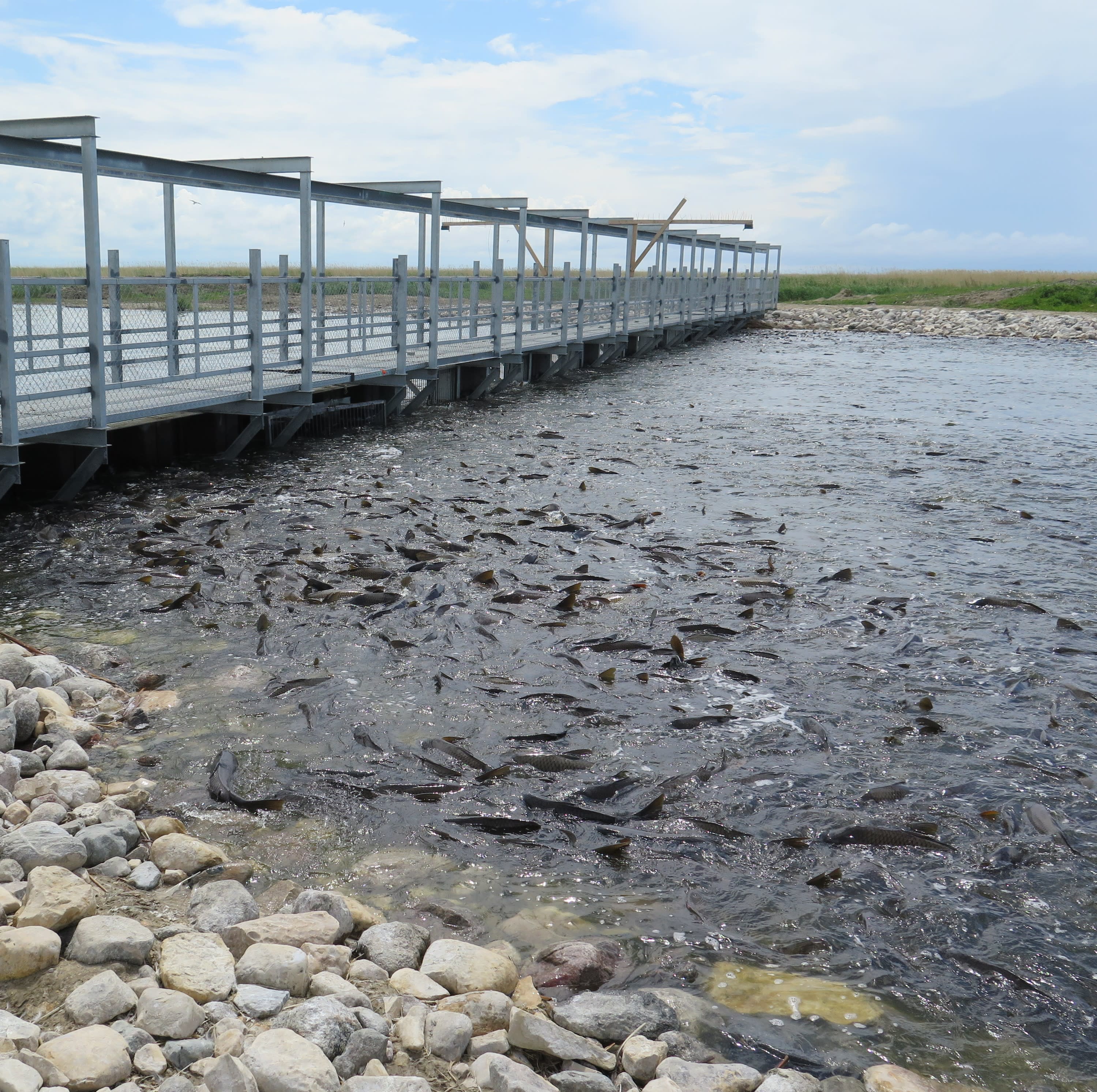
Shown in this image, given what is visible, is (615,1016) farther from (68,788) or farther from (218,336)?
(218,336)

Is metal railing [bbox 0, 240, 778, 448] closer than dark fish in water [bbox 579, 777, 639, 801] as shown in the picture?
No

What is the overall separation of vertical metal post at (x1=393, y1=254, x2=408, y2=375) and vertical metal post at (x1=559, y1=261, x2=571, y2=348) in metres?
7.89

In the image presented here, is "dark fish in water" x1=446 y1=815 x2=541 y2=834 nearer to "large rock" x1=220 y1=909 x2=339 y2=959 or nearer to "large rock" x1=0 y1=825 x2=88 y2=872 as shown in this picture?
"large rock" x1=220 y1=909 x2=339 y2=959

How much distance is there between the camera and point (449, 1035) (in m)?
3.26

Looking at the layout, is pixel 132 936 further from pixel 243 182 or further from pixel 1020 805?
pixel 243 182

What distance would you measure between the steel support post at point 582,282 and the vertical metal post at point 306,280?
1159cm

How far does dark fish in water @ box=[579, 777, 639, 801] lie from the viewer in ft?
16.8

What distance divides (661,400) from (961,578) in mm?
12631

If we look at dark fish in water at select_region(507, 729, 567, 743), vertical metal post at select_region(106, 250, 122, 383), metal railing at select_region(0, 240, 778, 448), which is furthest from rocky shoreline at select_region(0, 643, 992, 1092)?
vertical metal post at select_region(106, 250, 122, 383)

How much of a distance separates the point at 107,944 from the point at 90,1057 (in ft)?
1.96

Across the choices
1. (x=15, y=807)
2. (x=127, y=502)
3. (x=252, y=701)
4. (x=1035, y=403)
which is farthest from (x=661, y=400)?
(x=15, y=807)

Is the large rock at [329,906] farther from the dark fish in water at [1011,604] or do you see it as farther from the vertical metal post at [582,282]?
the vertical metal post at [582,282]

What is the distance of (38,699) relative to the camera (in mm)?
5367

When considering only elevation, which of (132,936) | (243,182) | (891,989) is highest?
(243,182)
